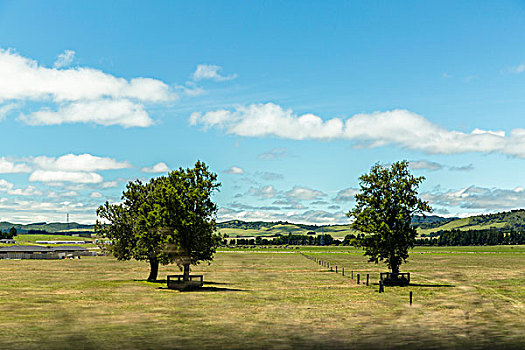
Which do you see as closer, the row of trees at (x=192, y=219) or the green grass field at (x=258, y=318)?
the green grass field at (x=258, y=318)

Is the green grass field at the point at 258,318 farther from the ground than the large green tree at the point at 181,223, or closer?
closer

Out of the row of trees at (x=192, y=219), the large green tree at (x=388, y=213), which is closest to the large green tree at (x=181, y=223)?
the row of trees at (x=192, y=219)

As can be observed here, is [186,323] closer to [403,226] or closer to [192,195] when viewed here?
[192,195]

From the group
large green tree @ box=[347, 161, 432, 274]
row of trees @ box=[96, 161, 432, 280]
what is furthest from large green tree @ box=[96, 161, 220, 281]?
large green tree @ box=[347, 161, 432, 274]

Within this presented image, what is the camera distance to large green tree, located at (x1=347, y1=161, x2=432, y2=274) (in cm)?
6544

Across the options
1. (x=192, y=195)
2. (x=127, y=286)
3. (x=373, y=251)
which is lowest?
(x=127, y=286)

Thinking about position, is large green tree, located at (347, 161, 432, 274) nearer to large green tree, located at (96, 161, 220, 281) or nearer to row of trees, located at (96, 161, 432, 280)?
row of trees, located at (96, 161, 432, 280)

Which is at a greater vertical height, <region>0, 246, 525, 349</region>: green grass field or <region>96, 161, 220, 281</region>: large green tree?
<region>96, 161, 220, 281</region>: large green tree

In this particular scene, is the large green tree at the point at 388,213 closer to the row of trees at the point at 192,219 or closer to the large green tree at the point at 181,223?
the row of trees at the point at 192,219

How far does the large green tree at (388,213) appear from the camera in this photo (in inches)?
2576

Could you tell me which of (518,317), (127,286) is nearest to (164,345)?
(518,317)

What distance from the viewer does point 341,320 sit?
3650cm

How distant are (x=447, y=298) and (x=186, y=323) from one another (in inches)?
1136

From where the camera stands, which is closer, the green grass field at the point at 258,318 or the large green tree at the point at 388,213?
the green grass field at the point at 258,318
